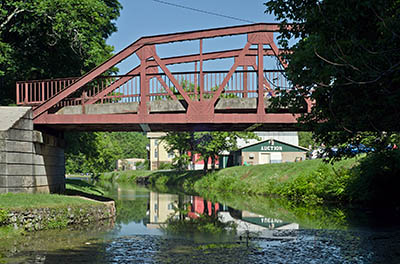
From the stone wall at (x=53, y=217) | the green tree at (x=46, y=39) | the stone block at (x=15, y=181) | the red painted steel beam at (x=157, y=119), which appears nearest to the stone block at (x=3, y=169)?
the stone block at (x=15, y=181)

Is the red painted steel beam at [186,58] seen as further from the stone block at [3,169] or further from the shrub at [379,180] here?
the shrub at [379,180]

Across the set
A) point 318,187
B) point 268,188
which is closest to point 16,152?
point 318,187

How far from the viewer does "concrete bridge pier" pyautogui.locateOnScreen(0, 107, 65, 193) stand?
21219 millimetres

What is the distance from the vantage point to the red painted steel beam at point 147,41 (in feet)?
72.5

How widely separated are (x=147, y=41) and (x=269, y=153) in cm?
5004

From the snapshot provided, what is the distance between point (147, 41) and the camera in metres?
22.9

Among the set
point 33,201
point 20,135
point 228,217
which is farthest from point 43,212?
point 228,217

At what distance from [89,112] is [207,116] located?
242 inches

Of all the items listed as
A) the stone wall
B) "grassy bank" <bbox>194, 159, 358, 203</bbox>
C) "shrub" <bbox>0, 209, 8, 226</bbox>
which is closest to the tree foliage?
the stone wall

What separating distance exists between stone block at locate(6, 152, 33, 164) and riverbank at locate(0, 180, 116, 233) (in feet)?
4.86

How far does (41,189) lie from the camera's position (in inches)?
944

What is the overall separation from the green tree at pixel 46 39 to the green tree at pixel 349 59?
55.7 feet

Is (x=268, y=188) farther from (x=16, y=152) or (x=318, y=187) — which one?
(x=16, y=152)

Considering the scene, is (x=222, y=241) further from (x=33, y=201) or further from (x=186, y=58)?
(x=186, y=58)
